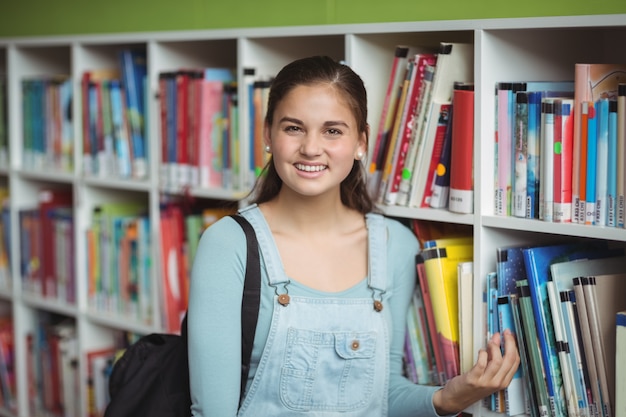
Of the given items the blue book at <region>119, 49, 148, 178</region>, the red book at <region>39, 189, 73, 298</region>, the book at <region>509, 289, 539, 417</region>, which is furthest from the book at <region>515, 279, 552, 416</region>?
the red book at <region>39, 189, 73, 298</region>

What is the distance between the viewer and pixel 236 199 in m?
2.58

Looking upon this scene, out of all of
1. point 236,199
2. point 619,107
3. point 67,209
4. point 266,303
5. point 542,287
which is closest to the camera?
point 619,107

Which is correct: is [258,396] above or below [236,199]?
below

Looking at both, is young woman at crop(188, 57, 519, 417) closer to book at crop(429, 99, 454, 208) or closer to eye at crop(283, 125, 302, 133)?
eye at crop(283, 125, 302, 133)

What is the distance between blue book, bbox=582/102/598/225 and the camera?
6.01ft

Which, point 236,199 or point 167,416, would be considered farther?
point 236,199

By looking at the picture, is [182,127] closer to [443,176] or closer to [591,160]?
[443,176]

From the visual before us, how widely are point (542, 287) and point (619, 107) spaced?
404mm

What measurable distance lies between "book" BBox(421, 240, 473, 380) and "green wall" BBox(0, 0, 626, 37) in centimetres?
55

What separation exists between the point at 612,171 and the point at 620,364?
1.23 feet

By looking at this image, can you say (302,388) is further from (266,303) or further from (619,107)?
(619,107)

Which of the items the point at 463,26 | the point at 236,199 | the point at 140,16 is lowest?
the point at 236,199

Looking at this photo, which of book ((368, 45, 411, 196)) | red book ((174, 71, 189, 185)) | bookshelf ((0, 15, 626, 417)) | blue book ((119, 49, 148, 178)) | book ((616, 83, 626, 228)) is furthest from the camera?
blue book ((119, 49, 148, 178))

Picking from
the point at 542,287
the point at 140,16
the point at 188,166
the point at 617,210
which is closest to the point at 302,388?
the point at 542,287
